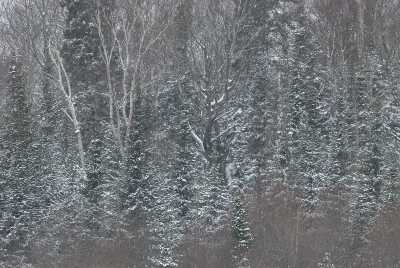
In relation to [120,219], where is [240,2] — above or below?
above

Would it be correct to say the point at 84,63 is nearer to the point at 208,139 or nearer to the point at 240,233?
the point at 208,139

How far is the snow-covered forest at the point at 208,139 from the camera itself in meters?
22.1

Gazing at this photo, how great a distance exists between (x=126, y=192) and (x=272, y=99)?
10.8 metres

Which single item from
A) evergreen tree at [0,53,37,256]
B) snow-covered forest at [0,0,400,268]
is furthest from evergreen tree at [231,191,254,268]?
evergreen tree at [0,53,37,256]

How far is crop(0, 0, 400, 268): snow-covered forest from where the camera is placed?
22.1 m

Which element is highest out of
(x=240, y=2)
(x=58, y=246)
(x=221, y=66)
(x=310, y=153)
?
(x=240, y=2)

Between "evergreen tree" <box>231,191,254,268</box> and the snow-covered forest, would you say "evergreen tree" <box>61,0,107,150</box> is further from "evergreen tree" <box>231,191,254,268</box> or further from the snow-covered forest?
"evergreen tree" <box>231,191,254,268</box>

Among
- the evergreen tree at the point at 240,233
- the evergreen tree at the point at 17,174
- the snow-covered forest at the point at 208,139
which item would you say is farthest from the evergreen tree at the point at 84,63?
the evergreen tree at the point at 240,233

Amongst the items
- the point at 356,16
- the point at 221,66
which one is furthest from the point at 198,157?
the point at 356,16

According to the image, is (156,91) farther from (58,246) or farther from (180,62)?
(58,246)

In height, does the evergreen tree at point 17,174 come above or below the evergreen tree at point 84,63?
below

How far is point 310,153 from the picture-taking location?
1093 inches

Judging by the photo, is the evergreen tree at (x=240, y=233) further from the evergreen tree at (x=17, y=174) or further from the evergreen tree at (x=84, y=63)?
the evergreen tree at (x=84, y=63)

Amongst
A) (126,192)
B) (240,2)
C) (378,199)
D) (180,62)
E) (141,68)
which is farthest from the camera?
(141,68)
